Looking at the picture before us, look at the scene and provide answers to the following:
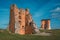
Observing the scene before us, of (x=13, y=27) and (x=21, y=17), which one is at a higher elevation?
(x=21, y=17)

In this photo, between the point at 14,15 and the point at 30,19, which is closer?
the point at 14,15

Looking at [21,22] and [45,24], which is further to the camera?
[45,24]

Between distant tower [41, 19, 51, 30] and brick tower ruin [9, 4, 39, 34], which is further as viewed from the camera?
distant tower [41, 19, 51, 30]

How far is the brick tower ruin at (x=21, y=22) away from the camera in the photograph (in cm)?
4175

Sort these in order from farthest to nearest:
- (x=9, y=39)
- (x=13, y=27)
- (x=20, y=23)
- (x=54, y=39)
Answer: (x=20, y=23) < (x=13, y=27) < (x=54, y=39) < (x=9, y=39)

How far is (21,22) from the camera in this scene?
4516 centimetres

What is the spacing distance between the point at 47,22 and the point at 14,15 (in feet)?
85.9

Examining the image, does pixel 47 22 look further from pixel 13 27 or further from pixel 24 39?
pixel 24 39

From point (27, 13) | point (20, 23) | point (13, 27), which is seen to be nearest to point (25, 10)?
point (27, 13)

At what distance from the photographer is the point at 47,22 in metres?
65.6

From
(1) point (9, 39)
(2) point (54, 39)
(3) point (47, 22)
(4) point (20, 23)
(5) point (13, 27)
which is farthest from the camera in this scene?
(3) point (47, 22)

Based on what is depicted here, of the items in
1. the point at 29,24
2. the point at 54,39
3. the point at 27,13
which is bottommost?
the point at 54,39

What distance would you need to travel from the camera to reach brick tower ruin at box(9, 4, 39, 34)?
41.8 meters

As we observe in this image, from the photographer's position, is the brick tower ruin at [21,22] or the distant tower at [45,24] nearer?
the brick tower ruin at [21,22]
